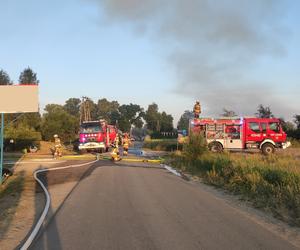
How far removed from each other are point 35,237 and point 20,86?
12.0 m

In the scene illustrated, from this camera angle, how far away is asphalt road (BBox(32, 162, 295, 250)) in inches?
316

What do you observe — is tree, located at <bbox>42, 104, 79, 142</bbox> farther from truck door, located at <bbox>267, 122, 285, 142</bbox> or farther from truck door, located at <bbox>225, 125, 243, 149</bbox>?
truck door, located at <bbox>267, 122, 285, 142</bbox>

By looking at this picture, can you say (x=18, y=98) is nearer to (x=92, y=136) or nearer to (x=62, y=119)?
(x=92, y=136)

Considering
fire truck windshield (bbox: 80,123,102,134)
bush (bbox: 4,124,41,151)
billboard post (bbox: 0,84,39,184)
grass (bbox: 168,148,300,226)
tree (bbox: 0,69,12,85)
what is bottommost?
grass (bbox: 168,148,300,226)

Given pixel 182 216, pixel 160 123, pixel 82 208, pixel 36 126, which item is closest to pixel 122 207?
pixel 82 208

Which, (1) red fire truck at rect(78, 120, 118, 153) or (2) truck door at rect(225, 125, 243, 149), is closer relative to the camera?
(2) truck door at rect(225, 125, 243, 149)

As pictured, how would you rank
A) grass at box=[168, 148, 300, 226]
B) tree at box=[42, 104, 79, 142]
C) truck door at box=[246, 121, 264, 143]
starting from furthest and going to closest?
tree at box=[42, 104, 79, 142] → truck door at box=[246, 121, 264, 143] → grass at box=[168, 148, 300, 226]

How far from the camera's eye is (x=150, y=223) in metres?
9.77

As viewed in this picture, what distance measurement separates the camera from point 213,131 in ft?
124

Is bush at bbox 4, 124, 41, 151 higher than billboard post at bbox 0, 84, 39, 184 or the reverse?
the reverse

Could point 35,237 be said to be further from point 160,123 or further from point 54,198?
point 160,123

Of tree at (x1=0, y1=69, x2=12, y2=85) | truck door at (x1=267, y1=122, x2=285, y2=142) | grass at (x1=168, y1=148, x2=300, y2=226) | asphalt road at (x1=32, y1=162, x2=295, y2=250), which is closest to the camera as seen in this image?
asphalt road at (x1=32, y1=162, x2=295, y2=250)

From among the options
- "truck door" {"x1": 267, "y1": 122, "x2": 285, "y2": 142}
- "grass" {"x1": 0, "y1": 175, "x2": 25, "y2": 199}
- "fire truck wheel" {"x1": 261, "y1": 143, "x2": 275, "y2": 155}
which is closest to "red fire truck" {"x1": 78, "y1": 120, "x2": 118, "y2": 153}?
"fire truck wheel" {"x1": 261, "y1": 143, "x2": 275, "y2": 155}

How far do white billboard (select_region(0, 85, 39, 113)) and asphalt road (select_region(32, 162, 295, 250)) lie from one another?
5249mm
